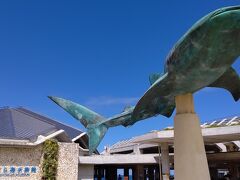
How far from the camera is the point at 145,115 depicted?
13.6m

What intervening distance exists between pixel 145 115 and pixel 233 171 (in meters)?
28.9

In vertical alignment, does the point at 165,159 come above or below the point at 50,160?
above

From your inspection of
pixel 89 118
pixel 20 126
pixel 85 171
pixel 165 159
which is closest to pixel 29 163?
pixel 20 126

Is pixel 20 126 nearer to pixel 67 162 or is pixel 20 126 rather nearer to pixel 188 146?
pixel 67 162

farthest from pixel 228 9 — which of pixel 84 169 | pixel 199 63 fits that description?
pixel 84 169

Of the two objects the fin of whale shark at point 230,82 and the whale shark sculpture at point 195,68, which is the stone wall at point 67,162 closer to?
the whale shark sculpture at point 195,68

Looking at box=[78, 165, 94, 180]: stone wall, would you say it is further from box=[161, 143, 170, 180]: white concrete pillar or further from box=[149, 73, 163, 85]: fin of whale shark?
box=[149, 73, 163, 85]: fin of whale shark

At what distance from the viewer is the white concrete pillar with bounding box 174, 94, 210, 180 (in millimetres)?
11391

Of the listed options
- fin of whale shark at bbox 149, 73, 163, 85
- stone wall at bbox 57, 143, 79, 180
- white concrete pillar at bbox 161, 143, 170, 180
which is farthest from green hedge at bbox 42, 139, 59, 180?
fin of whale shark at bbox 149, 73, 163, 85

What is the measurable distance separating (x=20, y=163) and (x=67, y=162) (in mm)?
4100

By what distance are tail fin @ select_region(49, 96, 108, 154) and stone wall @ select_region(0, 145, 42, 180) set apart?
11.8 m

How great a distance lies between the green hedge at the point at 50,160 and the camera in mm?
25859

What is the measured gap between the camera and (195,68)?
1020cm

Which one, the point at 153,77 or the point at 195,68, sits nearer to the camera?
the point at 195,68
